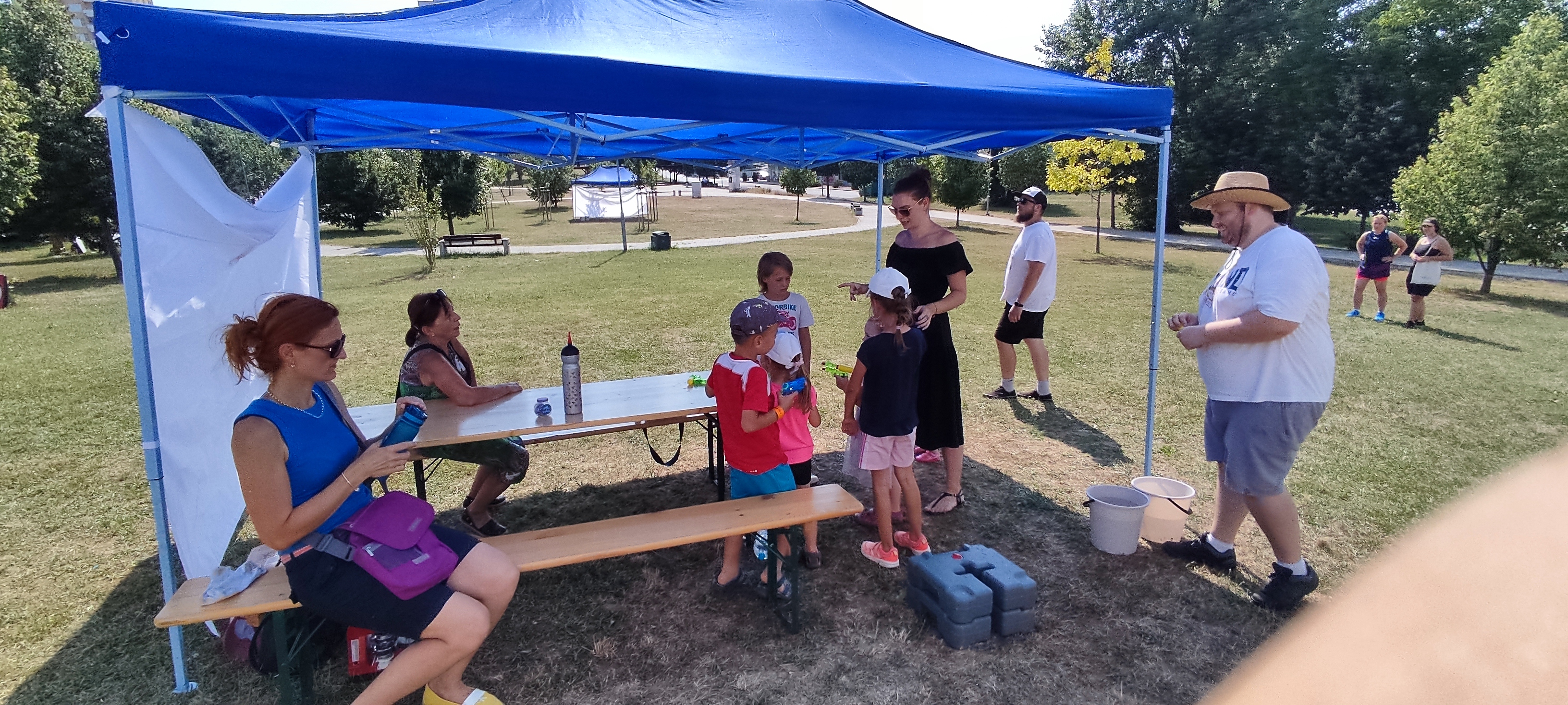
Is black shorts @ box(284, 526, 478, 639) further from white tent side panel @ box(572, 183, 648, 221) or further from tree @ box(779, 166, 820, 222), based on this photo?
white tent side panel @ box(572, 183, 648, 221)

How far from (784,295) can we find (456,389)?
180 centimetres

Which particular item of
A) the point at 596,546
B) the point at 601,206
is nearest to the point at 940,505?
the point at 596,546

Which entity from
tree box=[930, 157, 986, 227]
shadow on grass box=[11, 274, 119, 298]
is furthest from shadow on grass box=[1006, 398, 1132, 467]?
tree box=[930, 157, 986, 227]

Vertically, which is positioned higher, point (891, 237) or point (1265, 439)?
point (891, 237)

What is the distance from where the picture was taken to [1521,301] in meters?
13.1

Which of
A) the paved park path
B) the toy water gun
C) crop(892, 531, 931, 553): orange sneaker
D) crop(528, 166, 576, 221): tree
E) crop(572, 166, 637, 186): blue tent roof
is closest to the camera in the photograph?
the toy water gun

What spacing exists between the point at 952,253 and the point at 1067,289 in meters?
10.9

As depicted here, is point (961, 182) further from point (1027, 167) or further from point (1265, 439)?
point (1265, 439)

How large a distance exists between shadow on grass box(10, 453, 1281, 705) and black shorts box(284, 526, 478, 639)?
26.2 inches

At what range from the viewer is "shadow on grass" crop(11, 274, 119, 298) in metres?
14.6

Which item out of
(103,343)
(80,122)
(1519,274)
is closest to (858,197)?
(1519,274)

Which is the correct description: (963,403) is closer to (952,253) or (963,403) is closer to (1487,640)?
(952,253)

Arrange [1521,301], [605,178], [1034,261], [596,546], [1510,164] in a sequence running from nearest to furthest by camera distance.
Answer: [596,546] < [1034,261] < [1521,301] < [1510,164] < [605,178]

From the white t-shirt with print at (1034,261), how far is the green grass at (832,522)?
3.10ft
